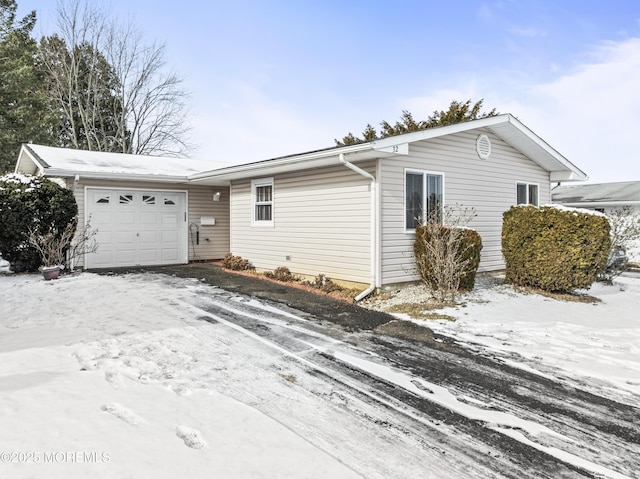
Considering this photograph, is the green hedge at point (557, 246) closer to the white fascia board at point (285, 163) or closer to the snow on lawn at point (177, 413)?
the white fascia board at point (285, 163)

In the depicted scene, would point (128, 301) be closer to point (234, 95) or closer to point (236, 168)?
point (236, 168)

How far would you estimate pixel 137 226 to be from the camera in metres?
11.8

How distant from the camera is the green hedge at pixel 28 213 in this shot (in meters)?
9.41

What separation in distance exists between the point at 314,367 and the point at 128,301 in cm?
401

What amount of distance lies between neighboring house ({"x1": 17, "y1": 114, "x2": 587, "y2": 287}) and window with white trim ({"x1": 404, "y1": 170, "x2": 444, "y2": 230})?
21 millimetres

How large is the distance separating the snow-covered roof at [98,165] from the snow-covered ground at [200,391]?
4757 mm

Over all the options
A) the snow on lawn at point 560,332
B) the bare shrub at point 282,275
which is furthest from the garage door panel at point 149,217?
the snow on lawn at point 560,332

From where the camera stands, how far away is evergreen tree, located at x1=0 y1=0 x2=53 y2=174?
18422 mm

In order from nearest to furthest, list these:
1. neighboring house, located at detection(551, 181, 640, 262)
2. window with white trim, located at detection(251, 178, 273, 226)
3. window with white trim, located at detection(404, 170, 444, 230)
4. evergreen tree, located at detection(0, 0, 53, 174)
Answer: window with white trim, located at detection(404, 170, 444, 230) < window with white trim, located at detection(251, 178, 273, 226) < neighboring house, located at detection(551, 181, 640, 262) < evergreen tree, located at detection(0, 0, 53, 174)

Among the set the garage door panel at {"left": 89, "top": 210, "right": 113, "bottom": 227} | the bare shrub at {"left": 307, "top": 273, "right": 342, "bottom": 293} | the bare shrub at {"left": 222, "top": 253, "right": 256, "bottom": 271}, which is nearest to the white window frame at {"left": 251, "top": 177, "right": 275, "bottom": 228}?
the bare shrub at {"left": 222, "top": 253, "right": 256, "bottom": 271}

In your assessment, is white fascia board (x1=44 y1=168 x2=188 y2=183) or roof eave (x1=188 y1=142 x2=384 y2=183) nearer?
roof eave (x1=188 y1=142 x2=384 y2=183)

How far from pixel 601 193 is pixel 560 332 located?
18110 mm

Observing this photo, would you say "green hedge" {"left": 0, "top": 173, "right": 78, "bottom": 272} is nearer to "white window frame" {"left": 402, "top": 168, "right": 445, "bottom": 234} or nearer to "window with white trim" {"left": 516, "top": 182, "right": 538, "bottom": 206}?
"white window frame" {"left": 402, "top": 168, "right": 445, "bottom": 234}

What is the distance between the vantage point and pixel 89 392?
3.22 metres
